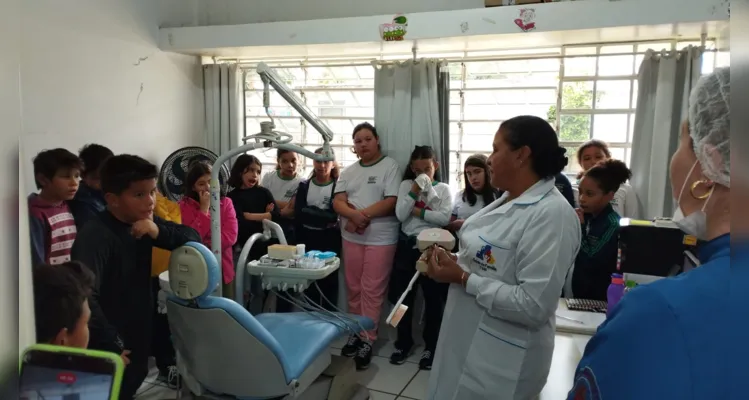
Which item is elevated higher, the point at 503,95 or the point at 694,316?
the point at 503,95

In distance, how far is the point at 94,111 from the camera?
6.79 ft

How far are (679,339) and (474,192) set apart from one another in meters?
2.76

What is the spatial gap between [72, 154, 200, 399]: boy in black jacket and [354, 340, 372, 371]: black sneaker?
1.97 m

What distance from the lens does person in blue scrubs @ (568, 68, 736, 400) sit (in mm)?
446

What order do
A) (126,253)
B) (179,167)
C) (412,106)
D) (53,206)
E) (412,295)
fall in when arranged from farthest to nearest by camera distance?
(412,106)
(412,295)
(179,167)
(126,253)
(53,206)

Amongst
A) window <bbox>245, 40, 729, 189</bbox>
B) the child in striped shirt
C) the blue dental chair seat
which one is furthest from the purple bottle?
window <bbox>245, 40, 729, 189</bbox>

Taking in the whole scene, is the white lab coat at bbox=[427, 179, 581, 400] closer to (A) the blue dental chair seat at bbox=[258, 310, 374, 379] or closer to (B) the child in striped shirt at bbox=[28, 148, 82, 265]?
(A) the blue dental chair seat at bbox=[258, 310, 374, 379]

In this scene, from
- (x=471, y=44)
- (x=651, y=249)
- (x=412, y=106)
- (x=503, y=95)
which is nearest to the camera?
(x=651, y=249)

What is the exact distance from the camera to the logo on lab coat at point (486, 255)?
4.57 ft

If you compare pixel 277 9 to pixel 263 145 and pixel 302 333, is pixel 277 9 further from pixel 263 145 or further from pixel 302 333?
pixel 302 333

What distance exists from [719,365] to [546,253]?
840 millimetres

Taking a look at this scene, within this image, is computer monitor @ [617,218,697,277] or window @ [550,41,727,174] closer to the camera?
computer monitor @ [617,218,697,277]

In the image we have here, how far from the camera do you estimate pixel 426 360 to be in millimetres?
3043

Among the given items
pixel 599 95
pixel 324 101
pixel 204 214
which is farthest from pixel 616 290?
pixel 324 101
